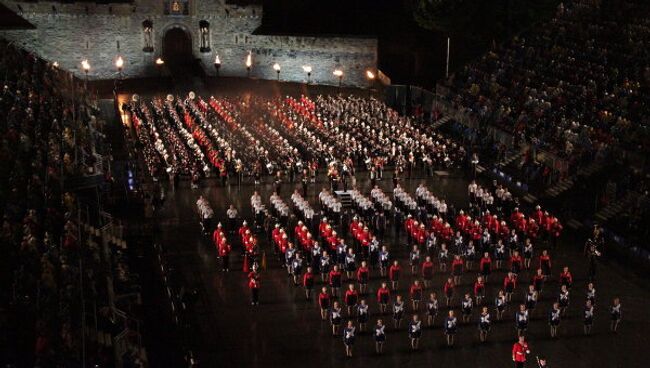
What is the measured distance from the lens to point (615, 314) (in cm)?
2277

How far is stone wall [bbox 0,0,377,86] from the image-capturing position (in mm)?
58812

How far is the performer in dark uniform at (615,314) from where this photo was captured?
74.2 ft

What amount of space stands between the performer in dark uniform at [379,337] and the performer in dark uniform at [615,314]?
20.1ft

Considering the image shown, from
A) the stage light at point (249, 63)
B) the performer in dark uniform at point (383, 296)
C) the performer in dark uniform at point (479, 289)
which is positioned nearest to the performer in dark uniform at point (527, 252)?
the performer in dark uniform at point (479, 289)

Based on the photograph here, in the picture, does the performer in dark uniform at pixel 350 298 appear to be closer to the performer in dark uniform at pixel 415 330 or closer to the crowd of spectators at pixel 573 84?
the performer in dark uniform at pixel 415 330

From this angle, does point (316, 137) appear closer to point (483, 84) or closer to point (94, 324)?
point (483, 84)

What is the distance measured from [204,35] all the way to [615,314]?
4479 cm

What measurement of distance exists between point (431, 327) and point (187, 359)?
6680mm

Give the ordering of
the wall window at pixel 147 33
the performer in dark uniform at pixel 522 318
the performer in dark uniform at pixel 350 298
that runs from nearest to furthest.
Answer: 1. the performer in dark uniform at pixel 522 318
2. the performer in dark uniform at pixel 350 298
3. the wall window at pixel 147 33

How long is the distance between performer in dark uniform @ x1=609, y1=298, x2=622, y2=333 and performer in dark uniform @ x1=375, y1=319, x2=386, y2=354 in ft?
20.1

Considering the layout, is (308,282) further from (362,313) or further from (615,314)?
(615,314)

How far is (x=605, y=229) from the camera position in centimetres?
3114

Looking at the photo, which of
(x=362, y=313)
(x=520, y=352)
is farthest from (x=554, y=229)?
(x=520, y=352)

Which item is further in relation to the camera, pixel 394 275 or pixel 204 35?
pixel 204 35
